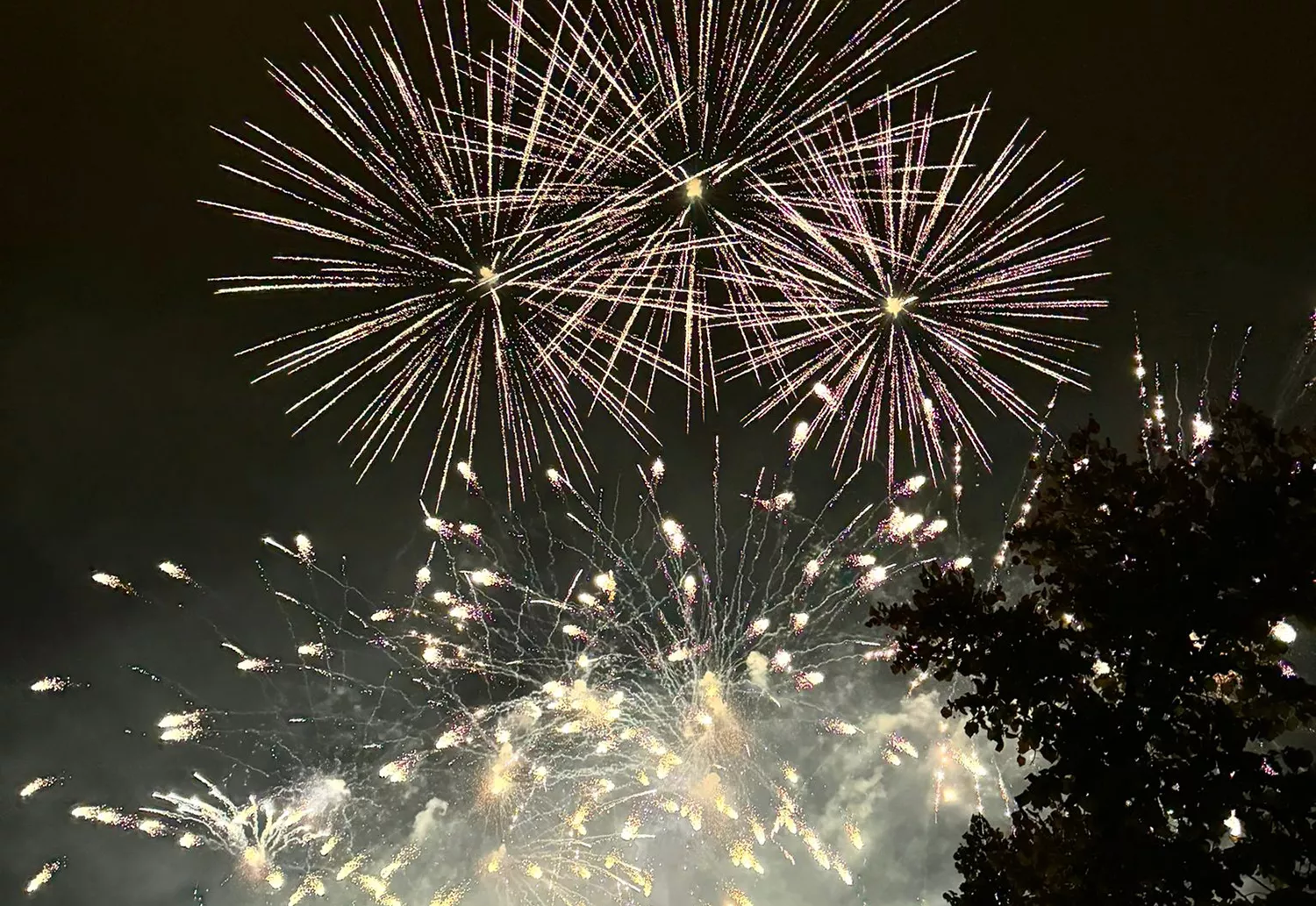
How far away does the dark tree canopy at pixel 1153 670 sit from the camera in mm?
7375

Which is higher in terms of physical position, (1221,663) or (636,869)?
(1221,663)

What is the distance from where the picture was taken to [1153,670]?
8.18m

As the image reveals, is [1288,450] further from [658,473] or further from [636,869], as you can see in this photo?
[636,869]

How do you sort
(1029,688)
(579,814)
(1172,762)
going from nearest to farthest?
(1172,762)
(1029,688)
(579,814)

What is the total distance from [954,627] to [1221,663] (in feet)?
8.63

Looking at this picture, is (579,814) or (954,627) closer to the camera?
(954,627)

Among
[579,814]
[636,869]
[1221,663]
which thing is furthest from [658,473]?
[636,869]

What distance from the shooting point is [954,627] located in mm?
8578

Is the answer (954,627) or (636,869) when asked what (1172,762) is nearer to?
(954,627)

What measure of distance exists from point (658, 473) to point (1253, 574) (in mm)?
15895

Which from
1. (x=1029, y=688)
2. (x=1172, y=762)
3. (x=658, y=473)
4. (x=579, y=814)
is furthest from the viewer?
(x=579, y=814)

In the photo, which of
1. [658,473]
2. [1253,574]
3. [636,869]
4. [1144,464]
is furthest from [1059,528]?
[636,869]

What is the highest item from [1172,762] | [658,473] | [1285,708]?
[658,473]

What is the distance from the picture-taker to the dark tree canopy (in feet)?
24.2
